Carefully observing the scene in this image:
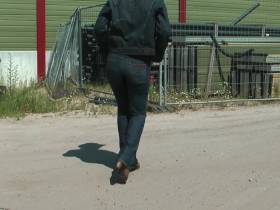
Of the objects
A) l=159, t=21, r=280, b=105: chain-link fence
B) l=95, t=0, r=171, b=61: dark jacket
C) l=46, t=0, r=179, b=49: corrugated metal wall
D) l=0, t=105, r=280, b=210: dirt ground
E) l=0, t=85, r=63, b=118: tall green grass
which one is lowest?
l=0, t=105, r=280, b=210: dirt ground

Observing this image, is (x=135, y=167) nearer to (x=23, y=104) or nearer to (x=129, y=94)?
A: (x=129, y=94)

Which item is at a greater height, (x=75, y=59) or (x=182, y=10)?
(x=182, y=10)

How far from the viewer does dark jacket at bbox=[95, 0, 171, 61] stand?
6.12 meters

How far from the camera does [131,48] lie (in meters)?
6.17

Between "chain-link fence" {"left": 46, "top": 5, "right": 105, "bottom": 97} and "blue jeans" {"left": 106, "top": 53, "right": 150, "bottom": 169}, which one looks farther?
"chain-link fence" {"left": 46, "top": 5, "right": 105, "bottom": 97}

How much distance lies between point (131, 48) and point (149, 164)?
155 cm

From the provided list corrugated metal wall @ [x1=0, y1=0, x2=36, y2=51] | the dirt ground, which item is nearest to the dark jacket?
the dirt ground

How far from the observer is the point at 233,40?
13.3 meters

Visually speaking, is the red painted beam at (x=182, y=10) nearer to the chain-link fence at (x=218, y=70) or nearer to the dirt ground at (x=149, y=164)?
the chain-link fence at (x=218, y=70)

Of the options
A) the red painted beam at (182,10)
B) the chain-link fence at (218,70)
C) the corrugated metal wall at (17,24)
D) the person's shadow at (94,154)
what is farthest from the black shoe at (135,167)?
the red painted beam at (182,10)

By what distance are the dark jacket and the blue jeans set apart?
4.7 inches

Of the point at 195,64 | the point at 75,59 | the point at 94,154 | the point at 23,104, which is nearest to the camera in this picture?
the point at 94,154

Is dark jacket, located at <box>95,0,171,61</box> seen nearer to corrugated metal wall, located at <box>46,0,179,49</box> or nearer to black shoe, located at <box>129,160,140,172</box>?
black shoe, located at <box>129,160,140,172</box>

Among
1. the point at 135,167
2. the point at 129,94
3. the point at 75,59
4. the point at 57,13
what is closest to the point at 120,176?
the point at 135,167
